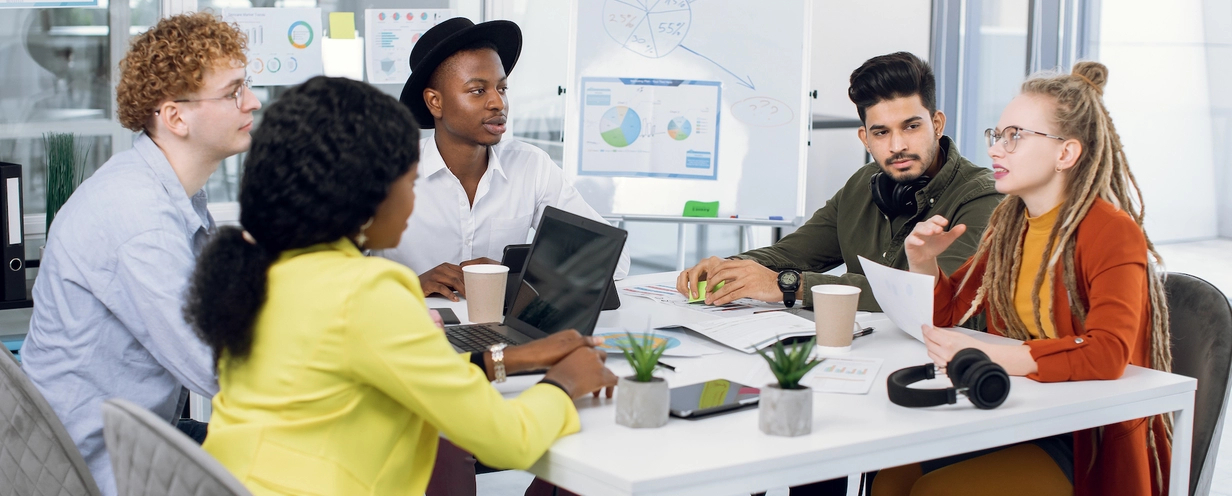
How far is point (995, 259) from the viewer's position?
193cm

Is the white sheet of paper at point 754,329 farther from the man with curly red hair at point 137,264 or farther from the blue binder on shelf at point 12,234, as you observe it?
the blue binder on shelf at point 12,234

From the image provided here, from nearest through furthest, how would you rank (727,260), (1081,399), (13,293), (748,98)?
(1081,399) < (727,260) < (13,293) < (748,98)

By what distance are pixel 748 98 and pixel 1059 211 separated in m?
2.01

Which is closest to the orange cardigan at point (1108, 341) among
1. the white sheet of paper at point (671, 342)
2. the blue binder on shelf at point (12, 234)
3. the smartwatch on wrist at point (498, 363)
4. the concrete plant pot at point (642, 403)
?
the white sheet of paper at point (671, 342)

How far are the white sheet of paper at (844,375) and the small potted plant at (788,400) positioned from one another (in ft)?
0.59

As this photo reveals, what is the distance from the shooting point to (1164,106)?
3957 millimetres

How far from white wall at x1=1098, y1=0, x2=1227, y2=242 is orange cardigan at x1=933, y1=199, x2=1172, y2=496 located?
242 cm

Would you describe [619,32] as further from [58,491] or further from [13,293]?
[58,491]

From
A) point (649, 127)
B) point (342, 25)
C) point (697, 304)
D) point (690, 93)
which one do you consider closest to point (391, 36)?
point (342, 25)

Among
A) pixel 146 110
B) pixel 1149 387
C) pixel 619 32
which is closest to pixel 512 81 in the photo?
pixel 619 32

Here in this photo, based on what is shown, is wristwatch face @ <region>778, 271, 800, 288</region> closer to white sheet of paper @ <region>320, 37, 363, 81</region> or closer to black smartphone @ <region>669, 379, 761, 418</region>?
black smartphone @ <region>669, 379, 761, 418</region>

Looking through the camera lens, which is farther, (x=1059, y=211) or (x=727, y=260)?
(x=727, y=260)

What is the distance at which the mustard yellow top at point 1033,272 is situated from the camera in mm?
1806

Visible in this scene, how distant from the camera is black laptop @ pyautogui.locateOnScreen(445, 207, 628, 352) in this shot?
1704 mm
